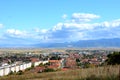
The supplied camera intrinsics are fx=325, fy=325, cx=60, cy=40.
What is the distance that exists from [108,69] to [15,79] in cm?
507

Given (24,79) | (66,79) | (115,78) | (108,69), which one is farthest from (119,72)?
(24,79)

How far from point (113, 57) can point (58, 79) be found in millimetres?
15885

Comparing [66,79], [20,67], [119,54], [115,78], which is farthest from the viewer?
[20,67]

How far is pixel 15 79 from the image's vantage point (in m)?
14.4

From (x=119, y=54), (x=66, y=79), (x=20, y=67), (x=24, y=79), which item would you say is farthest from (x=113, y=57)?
(x=20, y=67)

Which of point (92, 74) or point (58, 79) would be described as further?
point (58, 79)

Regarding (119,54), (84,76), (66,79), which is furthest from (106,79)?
(119,54)

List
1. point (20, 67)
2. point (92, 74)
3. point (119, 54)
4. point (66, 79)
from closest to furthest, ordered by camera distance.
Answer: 1. point (92, 74)
2. point (66, 79)
3. point (119, 54)
4. point (20, 67)

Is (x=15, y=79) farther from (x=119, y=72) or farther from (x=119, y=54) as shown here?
(x=119, y=54)

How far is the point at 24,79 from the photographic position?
14367 millimetres

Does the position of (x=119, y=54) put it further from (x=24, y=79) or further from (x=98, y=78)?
(x=98, y=78)

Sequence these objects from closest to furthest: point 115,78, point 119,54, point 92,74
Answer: point 115,78 < point 92,74 < point 119,54

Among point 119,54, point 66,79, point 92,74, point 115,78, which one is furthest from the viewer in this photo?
point 119,54

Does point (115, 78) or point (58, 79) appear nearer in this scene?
point (115, 78)
